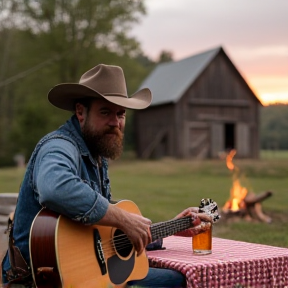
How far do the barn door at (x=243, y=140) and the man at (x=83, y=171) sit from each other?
36082 millimetres

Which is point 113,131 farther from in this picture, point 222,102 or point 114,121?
point 222,102

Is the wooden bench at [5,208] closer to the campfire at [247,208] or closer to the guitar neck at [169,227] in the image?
the guitar neck at [169,227]

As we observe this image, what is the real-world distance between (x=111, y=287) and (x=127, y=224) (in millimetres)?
371

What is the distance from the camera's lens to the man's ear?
14.2ft

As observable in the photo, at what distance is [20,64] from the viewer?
37.1 m

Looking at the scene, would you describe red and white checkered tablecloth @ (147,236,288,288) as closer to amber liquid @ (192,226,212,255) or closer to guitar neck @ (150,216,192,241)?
amber liquid @ (192,226,212,255)

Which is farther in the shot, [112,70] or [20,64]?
[20,64]

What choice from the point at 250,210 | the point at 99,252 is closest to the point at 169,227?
the point at 99,252

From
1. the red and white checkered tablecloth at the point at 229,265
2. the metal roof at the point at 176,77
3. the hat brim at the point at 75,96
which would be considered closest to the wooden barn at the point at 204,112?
the metal roof at the point at 176,77

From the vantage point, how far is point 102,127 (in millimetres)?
4289

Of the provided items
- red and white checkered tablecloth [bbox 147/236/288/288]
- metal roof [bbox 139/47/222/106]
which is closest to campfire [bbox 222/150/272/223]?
red and white checkered tablecloth [bbox 147/236/288/288]

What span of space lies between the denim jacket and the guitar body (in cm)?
10

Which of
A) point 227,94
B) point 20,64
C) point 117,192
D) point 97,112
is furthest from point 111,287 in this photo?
point 227,94

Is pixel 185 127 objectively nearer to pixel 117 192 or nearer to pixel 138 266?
pixel 117 192
